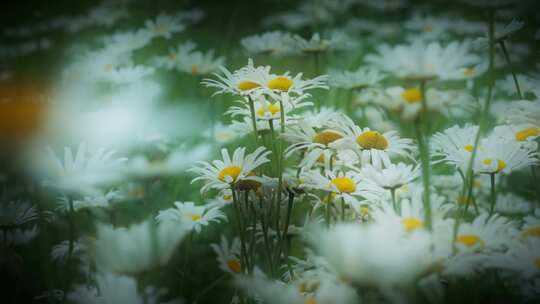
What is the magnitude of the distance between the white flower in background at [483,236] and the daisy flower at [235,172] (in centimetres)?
25

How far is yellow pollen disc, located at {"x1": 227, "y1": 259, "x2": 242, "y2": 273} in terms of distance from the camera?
782 millimetres

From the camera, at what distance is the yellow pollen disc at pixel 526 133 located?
2.34 feet

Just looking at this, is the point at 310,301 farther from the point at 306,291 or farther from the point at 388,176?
the point at 388,176

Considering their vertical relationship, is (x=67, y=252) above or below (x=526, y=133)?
below

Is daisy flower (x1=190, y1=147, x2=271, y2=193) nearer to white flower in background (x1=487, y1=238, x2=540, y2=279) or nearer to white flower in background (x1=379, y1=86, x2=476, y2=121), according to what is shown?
white flower in background (x1=379, y1=86, x2=476, y2=121)

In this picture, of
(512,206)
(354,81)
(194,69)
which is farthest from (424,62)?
(194,69)

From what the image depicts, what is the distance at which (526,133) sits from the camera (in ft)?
2.35

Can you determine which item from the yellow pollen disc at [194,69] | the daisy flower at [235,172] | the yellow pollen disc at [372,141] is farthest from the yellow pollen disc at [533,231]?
the yellow pollen disc at [194,69]

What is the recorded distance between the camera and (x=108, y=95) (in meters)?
1.50

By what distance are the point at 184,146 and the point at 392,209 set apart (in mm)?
684

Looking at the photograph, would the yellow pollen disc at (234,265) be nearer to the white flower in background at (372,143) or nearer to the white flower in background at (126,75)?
the white flower in background at (372,143)

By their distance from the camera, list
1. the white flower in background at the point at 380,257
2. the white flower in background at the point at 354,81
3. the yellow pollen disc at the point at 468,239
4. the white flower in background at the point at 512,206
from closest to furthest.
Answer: the white flower in background at the point at 380,257 → the yellow pollen disc at the point at 468,239 → the white flower in background at the point at 512,206 → the white flower in background at the point at 354,81

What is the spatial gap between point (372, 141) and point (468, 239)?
0.20 metres

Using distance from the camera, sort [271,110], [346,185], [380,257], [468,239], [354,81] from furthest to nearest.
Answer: [354,81]
[271,110]
[346,185]
[468,239]
[380,257]
